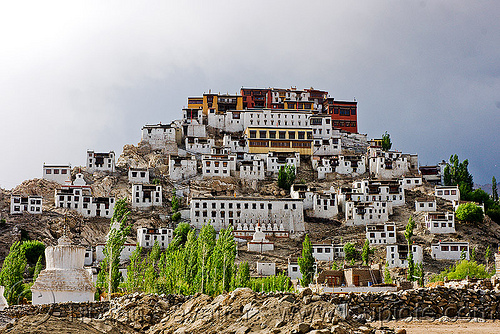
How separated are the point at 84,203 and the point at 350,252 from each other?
33.3 metres

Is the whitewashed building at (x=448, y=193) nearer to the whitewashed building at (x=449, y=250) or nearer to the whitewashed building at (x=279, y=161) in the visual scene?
the whitewashed building at (x=449, y=250)

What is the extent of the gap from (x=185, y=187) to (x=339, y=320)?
76.0 m

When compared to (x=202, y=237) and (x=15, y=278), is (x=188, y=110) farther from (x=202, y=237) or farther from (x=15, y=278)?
(x=202, y=237)

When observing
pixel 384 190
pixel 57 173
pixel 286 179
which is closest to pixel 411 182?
pixel 384 190

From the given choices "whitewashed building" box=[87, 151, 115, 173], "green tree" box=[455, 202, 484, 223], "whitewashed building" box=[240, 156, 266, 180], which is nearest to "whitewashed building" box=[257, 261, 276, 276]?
"whitewashed building" box=[240, 156, 266, 180]

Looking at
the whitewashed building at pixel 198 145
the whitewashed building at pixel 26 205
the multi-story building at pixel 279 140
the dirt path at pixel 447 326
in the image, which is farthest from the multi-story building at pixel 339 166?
the dirt path at pixel 447 326

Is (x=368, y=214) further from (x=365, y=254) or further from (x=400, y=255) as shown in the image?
(x=365, y=254)

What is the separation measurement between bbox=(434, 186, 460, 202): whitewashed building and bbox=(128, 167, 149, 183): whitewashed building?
132 feet

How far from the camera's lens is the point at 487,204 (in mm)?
90812

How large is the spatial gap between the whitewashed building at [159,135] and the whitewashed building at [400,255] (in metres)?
42.3

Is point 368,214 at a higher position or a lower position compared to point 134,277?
higher

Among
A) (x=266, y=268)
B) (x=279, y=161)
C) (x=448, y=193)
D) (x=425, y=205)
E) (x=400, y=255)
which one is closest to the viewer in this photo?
(x=266, y=268)

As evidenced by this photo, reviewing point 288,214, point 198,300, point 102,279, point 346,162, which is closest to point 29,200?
point 288,214

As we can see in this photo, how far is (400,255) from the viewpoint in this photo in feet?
233
